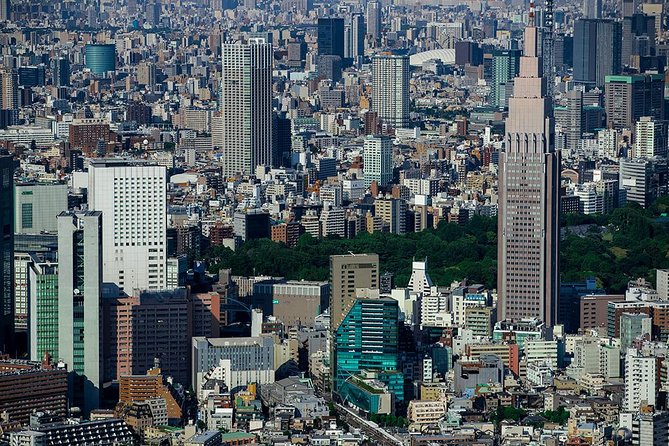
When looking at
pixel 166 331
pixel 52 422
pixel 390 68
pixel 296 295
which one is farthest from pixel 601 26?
pixel 52 422

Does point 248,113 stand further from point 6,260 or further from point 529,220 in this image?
point 6,260

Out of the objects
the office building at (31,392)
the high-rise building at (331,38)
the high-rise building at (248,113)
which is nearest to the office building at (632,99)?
the high-rise building at (248,113)

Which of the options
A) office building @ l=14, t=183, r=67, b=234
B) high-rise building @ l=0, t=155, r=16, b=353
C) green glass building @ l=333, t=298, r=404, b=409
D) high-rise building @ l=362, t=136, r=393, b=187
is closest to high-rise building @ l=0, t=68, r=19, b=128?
high-rise building @ l=362, t=136, r=393, b=187

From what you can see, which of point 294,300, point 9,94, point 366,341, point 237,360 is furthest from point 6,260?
point 9,94

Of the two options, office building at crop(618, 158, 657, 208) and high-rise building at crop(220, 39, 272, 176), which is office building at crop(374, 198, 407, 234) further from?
high-rise building at crop(220, 39, 272, 176)

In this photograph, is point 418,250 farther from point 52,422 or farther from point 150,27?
point 150,27

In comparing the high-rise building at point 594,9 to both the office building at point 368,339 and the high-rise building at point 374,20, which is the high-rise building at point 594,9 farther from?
the office building at point 368,339
